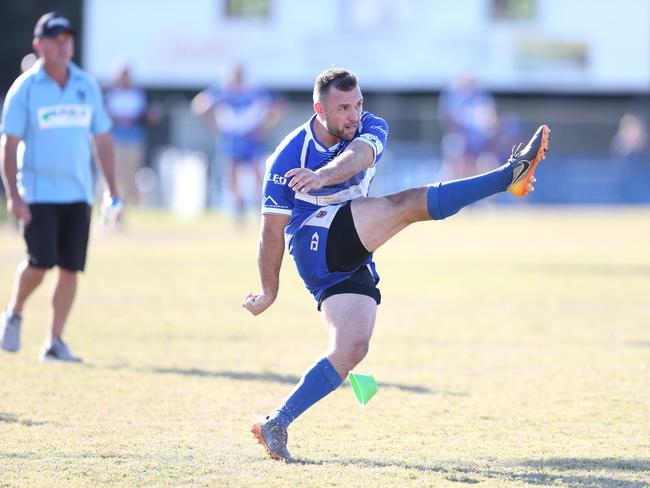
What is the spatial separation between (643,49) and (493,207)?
11.6 meters

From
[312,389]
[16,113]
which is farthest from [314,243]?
[16,113]

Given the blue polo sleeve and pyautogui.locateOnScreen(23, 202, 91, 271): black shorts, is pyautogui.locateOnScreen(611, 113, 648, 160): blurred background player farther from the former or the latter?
the blue polo sleeve

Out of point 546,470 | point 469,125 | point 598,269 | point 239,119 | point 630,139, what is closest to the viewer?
point 546,470

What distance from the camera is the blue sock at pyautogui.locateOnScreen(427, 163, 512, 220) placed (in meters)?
6.04

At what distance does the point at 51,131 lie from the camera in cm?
858

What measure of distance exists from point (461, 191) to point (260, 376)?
275cm

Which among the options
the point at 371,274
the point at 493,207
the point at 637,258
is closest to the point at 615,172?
the point at 493,207

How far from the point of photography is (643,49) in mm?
37875

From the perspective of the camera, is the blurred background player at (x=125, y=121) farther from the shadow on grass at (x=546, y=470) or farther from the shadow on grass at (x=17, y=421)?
the shadow on grass at (x=546, y=470)

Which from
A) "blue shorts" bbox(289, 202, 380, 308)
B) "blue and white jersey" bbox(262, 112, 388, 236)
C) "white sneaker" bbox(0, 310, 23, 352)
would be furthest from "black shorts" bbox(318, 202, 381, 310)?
"white sneaker" bbox(0, 310, 23, 352)

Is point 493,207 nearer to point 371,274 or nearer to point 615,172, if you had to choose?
point 615,172

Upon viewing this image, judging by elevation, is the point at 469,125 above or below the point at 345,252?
below

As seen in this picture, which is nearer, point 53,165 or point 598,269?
point 53,165

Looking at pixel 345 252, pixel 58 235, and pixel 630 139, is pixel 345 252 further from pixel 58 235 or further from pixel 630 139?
pixel 630 139
